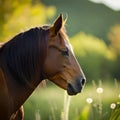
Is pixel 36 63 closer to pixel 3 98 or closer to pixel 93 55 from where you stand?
pixel 3 98

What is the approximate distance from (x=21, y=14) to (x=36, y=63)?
9.89 ft

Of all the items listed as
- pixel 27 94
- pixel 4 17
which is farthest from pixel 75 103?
pixel 27 94

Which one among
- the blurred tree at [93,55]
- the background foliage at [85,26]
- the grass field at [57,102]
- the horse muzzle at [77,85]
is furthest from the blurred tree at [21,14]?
the horse muzzle at [77,85]

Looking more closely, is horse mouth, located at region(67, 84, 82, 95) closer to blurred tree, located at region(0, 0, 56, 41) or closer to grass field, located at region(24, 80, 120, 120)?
grass field, located at region(24, 80, 120, 120)

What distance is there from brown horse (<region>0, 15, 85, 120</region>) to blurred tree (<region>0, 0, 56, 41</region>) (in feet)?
8.71

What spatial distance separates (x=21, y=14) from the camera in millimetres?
5918

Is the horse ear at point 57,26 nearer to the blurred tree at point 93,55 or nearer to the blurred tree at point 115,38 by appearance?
the blurred tree at point 93,55

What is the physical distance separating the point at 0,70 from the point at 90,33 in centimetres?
283

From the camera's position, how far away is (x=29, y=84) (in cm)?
302

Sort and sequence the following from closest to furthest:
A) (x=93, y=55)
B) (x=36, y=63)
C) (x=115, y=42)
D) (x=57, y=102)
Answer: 1. (x=36, y=63)
2. (x=57, y=102)
3. (x=93, y=55)
4. (x=115, y=42)

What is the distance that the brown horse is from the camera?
2969mm

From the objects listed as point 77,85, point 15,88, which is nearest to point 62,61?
point 77,85

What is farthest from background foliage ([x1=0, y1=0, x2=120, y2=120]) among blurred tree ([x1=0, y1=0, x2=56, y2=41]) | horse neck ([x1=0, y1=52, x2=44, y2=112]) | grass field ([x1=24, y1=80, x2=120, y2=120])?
horse neck ([x1=0, y1=52, x2=44, y2=112])

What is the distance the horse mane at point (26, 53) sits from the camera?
2965 millimetres
